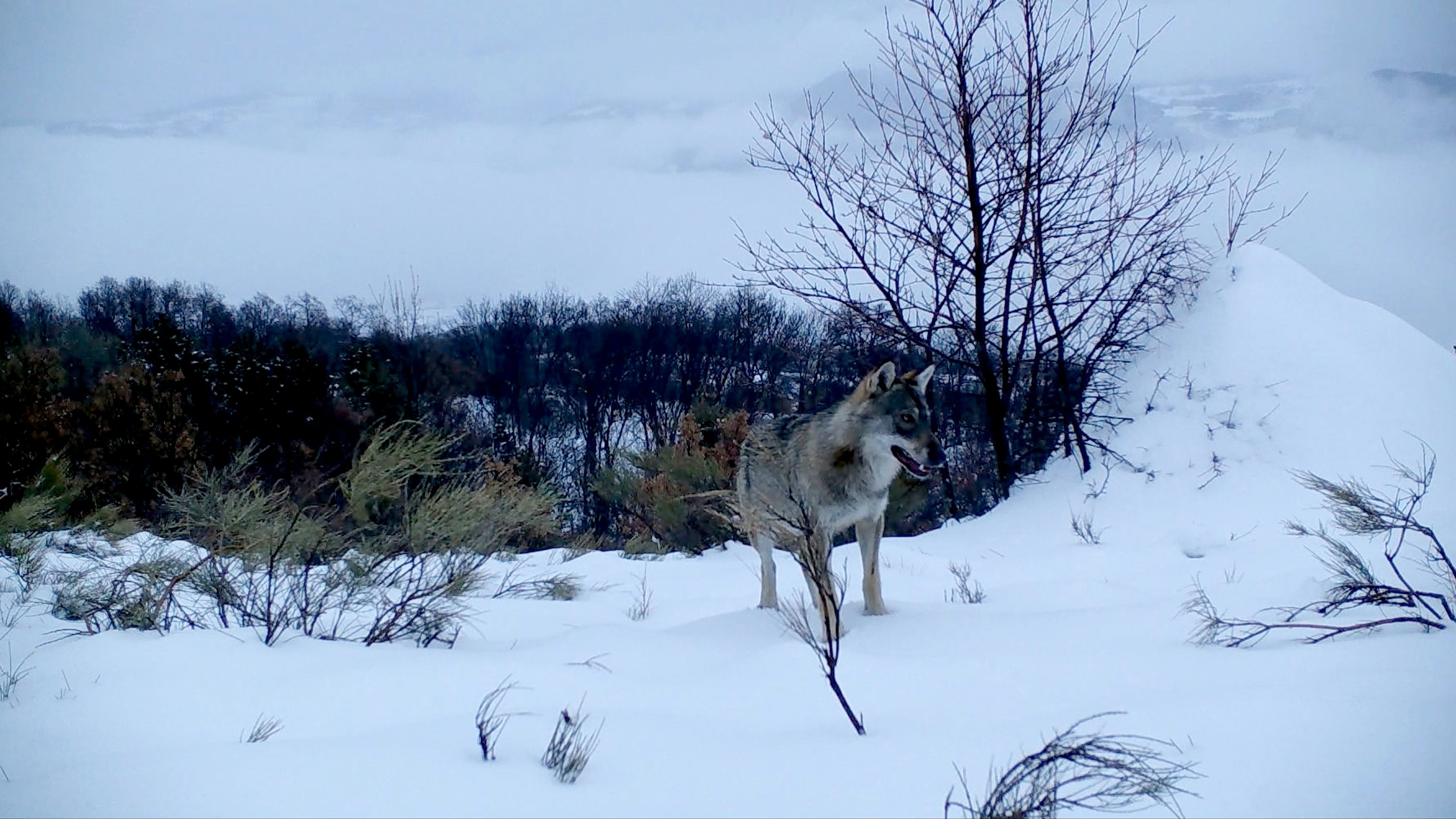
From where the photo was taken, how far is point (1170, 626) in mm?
4598

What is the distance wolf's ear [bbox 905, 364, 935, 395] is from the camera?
20.5 feet

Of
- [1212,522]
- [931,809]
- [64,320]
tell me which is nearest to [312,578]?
[931,809]

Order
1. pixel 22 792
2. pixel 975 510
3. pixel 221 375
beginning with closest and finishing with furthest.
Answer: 1. pixel 22 792
2. pixel 975 510
3. pixel 221 375

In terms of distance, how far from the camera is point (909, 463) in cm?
603

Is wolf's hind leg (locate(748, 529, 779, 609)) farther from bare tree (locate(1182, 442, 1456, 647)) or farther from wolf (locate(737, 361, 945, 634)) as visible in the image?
bare tree (locate(1182, 442, 1456, 647))

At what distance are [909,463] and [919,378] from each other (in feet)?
2.07

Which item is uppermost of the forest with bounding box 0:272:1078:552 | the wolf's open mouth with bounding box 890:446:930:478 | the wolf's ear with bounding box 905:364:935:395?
the wolf's ear with bounding box 905:364:935:395

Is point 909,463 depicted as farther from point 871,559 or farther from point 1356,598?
point 1356,598

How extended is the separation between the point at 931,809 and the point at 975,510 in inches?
396

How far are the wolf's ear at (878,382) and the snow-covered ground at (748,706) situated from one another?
1430 millimetres

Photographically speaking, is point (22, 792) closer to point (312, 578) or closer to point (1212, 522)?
point (312, 578)

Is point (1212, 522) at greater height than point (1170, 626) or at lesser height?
lesser

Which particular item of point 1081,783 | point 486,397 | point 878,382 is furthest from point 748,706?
point 486,397

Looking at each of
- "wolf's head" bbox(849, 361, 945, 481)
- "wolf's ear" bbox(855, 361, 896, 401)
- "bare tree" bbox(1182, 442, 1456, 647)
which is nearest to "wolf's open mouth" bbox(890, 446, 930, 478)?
"wolf's head" bbox(849, 361, 945, 481)
